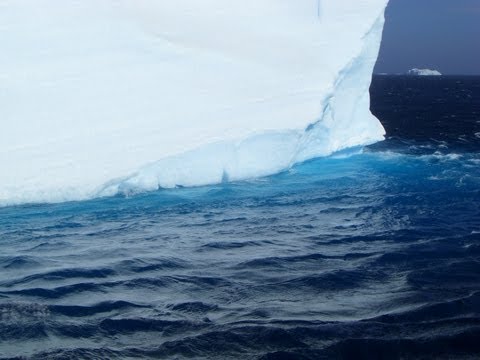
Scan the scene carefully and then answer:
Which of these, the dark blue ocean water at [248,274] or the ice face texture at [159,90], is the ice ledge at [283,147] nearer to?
the ice face texture at [159,90]

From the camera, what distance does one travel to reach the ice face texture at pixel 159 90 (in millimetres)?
10172

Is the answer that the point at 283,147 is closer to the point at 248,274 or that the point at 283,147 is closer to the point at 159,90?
the point at 159,90

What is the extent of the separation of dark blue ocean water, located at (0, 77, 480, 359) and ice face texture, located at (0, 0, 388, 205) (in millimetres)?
637

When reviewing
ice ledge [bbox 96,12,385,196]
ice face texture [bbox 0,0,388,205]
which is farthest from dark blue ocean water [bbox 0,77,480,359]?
ice face texture [bbox 0,0,388,205]

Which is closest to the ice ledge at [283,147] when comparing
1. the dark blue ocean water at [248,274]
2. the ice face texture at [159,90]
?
the ice face texture at [159,90]

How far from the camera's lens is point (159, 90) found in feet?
37.0

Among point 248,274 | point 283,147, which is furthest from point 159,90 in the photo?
point 248,274

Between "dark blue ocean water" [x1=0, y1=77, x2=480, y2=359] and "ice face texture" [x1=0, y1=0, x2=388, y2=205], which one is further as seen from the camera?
"ice face texture" [x1=0, y1=0, x2=388, y2=205]

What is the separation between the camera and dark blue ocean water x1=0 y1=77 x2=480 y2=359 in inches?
198

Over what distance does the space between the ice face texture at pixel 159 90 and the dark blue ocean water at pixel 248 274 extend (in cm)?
64

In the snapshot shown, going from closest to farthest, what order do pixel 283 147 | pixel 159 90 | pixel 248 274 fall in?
pixel 248 274, pixel 159 90, pixel 283 147

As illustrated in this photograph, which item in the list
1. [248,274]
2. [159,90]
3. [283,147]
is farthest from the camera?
Result: [283,147]

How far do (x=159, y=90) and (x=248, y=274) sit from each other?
18.8 ft

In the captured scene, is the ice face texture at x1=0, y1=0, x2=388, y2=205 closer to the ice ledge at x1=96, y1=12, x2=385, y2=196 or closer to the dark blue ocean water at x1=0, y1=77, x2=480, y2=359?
the ice ledge at x1=96, y1=12, x2=385, y2=196
